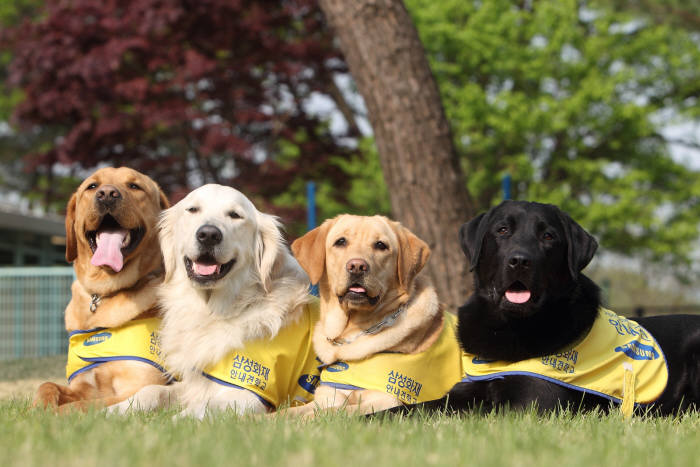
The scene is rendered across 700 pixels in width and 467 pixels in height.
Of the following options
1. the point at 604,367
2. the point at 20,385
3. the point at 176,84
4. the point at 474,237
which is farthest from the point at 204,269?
the point at 176,84

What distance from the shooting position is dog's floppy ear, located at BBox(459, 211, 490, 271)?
13.0ft

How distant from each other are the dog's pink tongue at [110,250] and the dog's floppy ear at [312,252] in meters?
1.04

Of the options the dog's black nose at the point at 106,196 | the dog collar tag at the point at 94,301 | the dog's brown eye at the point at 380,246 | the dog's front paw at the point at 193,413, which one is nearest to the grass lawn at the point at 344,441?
the dog's front paw at the point at 193,413

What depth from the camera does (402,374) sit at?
384 centimetres

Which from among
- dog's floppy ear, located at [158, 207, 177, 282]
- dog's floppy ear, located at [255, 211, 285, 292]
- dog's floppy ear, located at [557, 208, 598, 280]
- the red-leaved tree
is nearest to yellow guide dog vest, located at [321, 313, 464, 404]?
dog's floppy ear, located at [255, 211, 285, 292]

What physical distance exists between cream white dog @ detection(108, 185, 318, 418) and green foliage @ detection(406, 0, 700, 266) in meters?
14.8

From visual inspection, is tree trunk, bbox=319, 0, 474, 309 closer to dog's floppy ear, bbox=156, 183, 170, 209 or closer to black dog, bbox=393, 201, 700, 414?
black dog, bbox=393, 201, 700, 414

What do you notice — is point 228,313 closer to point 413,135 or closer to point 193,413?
point 193,413

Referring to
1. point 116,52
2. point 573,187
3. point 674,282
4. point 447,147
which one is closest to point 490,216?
point 447,147

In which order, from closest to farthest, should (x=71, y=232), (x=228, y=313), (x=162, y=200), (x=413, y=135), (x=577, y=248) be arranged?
1. (x=577, y=248)
2. (x=228, y=313)
3. (x=71, y=232)
4. (x=162, y=200)
5. (x=413, y=135)

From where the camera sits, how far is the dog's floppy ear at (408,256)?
13.1 feet

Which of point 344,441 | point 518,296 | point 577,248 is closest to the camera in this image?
point 344,441

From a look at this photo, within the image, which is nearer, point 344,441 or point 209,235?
point 344,441

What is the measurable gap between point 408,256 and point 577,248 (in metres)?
0.94
